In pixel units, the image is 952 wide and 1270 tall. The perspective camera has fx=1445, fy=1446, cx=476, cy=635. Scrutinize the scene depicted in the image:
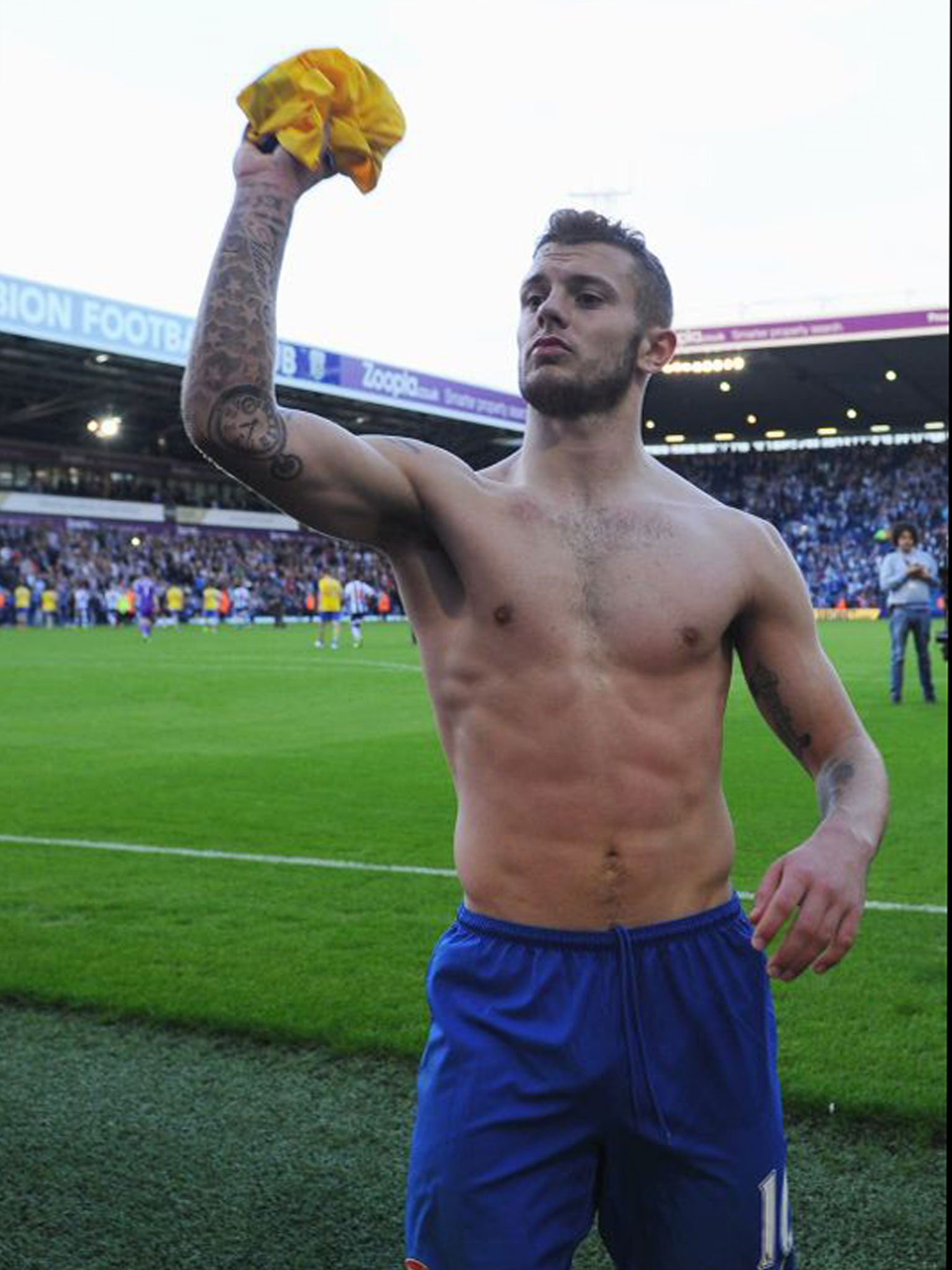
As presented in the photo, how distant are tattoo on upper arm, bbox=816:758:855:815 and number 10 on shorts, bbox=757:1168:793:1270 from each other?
1.97 feet

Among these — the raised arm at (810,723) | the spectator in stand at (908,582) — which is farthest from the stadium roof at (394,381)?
the raised arm at (810,723)

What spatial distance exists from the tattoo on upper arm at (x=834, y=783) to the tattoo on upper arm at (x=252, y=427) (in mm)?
1055

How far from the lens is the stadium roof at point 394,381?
1423 inches

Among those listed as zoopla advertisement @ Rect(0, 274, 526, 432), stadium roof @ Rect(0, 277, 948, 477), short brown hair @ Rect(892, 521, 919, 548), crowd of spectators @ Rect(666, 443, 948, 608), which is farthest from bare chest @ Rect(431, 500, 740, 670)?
crowd of spectators @ Rect(666, 443, 948, 608)

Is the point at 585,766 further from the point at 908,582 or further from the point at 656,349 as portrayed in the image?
the point at 908,582

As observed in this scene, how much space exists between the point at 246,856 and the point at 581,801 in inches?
234

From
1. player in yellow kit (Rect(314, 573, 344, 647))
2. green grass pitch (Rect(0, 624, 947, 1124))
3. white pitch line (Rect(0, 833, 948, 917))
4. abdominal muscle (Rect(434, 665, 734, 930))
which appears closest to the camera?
abdominal muscle (Rect(434, 665, 734, 930))

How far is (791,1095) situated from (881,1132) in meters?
0.32

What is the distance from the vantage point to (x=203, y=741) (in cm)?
1346

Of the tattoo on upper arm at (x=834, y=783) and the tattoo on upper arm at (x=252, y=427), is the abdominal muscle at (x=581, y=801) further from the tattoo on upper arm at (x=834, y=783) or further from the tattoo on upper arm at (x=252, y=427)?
the tattoo on upper arm at (x=252, y=427)

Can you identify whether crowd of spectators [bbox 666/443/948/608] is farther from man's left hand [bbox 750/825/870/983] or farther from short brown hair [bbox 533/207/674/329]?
man's left hand [bbox 750/825/870/983]

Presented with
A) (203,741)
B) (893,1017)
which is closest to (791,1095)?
(893,1017)

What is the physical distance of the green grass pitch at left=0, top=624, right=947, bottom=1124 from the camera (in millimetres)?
5113

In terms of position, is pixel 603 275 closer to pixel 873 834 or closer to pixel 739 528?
pixel 739 528
